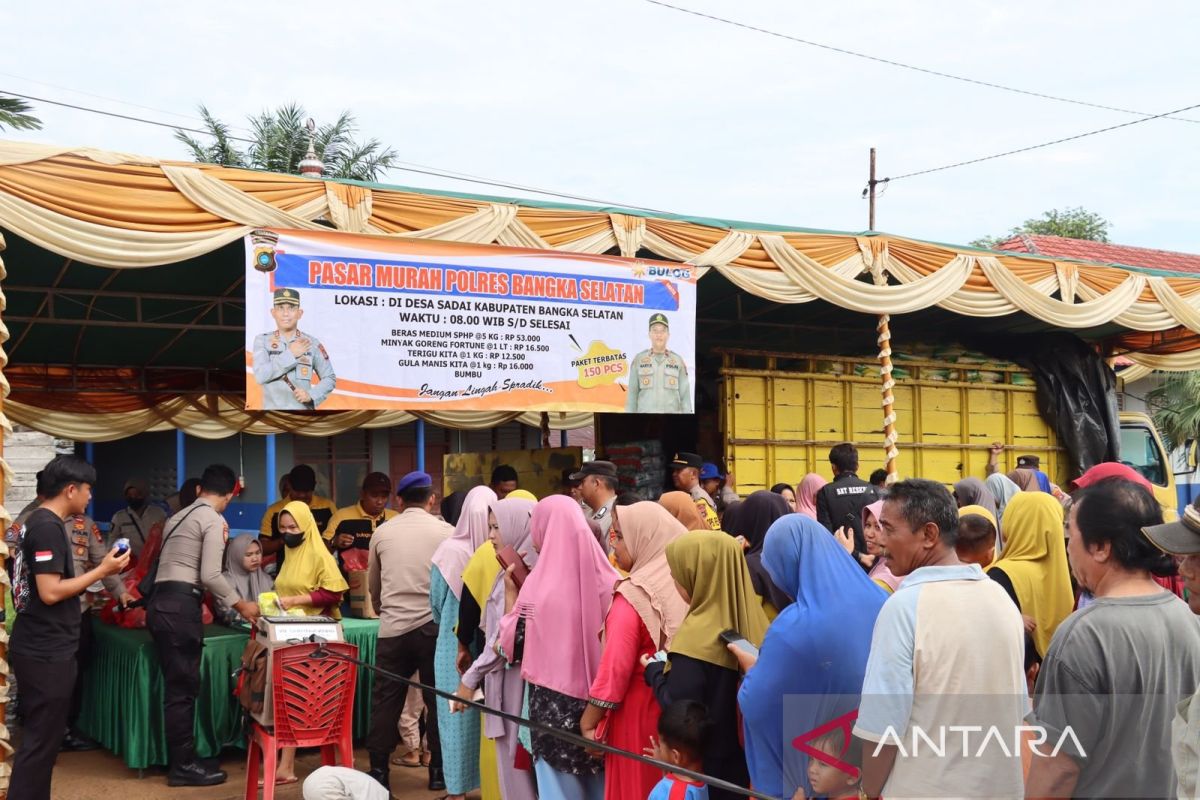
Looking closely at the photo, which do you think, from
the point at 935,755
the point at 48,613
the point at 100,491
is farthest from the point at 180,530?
the point at 100,491

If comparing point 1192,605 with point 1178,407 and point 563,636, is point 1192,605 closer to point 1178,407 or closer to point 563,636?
point 563,636

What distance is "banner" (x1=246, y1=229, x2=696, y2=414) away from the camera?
6.18 m

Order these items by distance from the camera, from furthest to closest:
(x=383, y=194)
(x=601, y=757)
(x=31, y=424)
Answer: (x=31, y=424) < (x=383, y=194) < (x=601, y=757)

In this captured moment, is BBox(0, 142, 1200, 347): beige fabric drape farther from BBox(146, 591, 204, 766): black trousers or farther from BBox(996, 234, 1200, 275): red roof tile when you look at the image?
BBox(996, 234, 1200, 275): red roof tile

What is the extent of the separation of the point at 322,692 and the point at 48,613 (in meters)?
1.32

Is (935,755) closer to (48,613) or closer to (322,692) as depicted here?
(322,692)

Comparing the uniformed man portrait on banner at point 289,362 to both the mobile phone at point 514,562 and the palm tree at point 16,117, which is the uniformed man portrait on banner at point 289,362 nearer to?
the mobile phone at point 514,562

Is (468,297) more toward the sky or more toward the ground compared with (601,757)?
more toward the sky

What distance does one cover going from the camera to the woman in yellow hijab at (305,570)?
6.41 metres

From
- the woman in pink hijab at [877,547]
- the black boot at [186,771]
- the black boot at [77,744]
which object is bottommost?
the black boot at [77,744]

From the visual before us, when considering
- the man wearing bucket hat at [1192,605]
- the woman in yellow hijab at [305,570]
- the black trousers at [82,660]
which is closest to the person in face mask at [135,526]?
the black trousers at [82,660]

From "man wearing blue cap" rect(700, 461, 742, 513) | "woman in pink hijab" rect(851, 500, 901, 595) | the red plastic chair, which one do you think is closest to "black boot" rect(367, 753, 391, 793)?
the red plastic chair

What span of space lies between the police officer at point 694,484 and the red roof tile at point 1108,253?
1371 cm

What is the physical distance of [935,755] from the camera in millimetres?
2562
